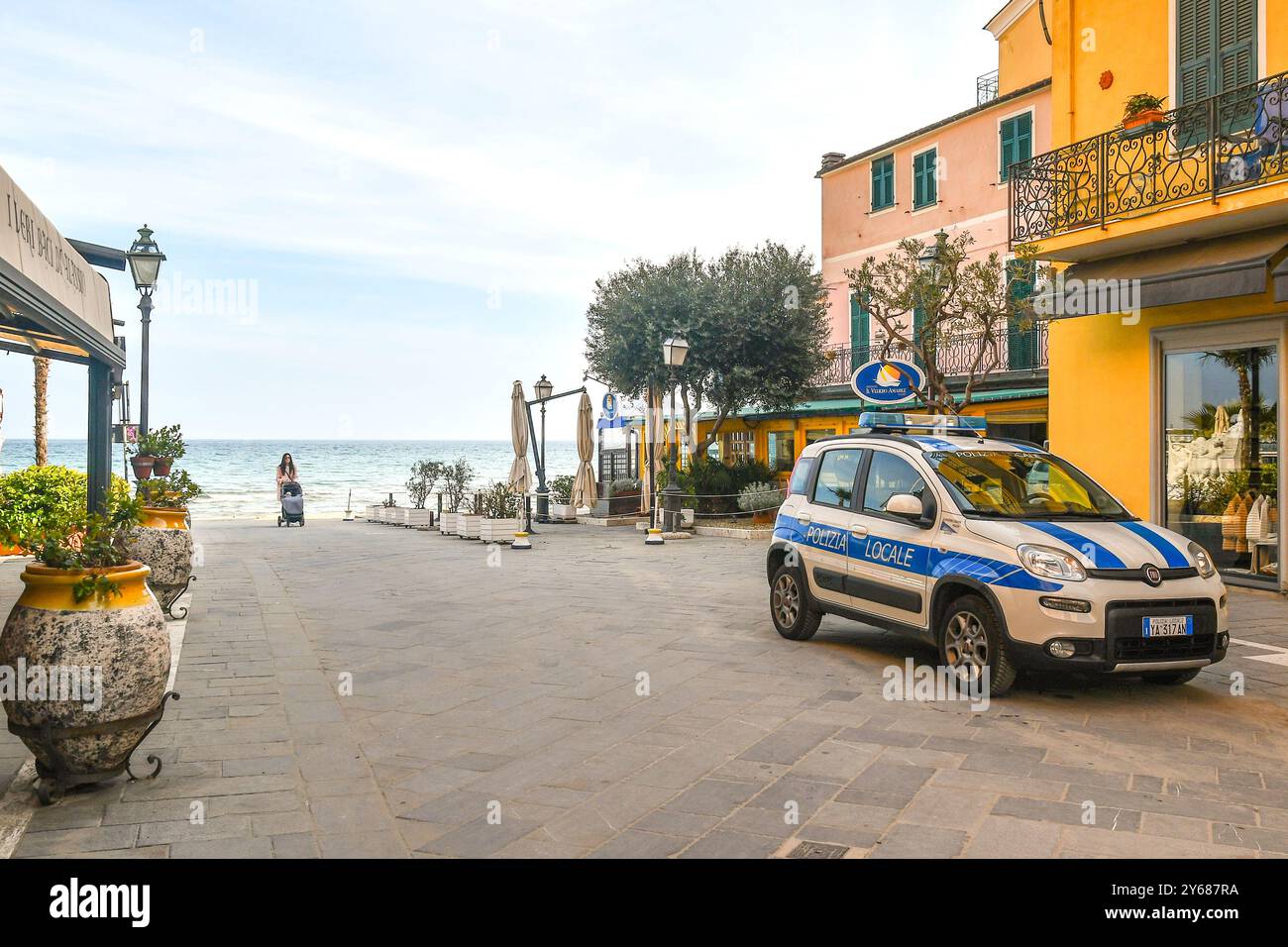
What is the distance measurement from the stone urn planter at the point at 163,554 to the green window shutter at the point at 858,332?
19774 millimetres

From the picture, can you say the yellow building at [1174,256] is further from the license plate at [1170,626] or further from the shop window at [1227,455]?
the license plate at [1170,626]

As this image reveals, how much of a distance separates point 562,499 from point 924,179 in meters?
13.2

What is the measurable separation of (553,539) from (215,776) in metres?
16.1

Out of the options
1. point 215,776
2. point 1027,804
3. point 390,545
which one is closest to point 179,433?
point 390,545

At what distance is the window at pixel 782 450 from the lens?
2789cm

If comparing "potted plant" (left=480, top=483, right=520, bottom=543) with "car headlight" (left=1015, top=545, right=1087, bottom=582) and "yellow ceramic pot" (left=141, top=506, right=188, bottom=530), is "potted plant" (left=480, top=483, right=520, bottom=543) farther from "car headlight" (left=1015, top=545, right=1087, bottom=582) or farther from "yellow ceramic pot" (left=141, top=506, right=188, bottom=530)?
"car headlight" (left=1015, top=545, right=1087, bottom=582)

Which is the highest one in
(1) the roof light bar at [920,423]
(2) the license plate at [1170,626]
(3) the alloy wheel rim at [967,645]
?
(1) the roof light bar at [920,423]

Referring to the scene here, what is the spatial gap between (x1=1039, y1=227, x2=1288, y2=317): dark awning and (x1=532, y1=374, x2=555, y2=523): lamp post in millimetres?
15133

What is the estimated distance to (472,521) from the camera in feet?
69.1

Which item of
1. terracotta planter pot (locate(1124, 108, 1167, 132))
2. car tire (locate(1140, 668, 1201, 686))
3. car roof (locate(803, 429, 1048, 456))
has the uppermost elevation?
terracotta planter pot (locate(1124, 108, 1167, 132))

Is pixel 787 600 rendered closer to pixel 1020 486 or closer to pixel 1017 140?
pixel 1020 486

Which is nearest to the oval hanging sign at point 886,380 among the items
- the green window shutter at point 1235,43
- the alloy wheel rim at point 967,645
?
the alloy wheel rim at point 967,645

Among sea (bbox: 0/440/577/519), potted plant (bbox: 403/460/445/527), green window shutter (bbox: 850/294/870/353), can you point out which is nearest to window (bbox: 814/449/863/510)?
sea (bbox: 0/440/577/519)

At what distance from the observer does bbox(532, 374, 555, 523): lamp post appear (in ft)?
84.7
